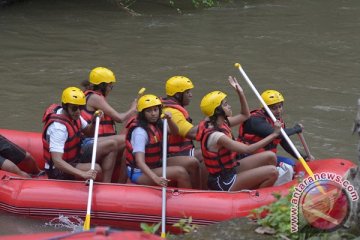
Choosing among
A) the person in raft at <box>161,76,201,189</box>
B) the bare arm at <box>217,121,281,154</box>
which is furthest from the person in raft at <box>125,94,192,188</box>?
the bare arm at <box>217,121,281,154</box>

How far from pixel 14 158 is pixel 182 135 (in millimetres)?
1646

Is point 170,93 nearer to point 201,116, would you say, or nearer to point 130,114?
point 130,114

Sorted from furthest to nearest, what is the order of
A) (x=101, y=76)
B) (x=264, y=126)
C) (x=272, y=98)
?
(x=101, y=76) < (x=272, y=98) < (x=264, y=126)

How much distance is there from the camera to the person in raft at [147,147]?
6.03m

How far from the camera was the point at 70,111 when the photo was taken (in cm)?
617

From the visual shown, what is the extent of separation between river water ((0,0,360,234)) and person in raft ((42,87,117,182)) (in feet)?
10.4

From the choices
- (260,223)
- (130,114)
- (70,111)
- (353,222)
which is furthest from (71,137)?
(353,222)

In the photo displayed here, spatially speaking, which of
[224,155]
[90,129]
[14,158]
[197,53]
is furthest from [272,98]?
[197,53]

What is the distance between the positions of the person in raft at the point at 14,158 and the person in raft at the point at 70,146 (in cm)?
34

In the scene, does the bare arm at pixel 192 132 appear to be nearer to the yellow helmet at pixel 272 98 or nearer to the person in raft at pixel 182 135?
the person in raft at pixel 182 135

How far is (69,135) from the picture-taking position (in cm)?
613

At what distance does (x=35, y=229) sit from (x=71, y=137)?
2.89ft

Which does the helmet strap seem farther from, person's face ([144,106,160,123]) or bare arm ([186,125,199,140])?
bare arm ([186,125,199,140])

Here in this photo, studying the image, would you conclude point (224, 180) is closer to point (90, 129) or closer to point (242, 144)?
point (242, 144)
